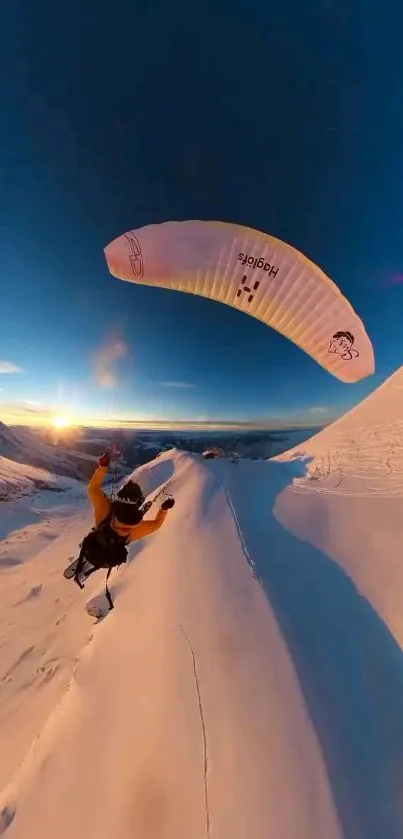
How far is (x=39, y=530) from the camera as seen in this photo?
1884cm

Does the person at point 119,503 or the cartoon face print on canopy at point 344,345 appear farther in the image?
the cartoon face print on canopy at point 344,345

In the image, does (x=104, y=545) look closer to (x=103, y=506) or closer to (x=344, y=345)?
(x=103, y=506)

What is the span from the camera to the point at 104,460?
5062 mm

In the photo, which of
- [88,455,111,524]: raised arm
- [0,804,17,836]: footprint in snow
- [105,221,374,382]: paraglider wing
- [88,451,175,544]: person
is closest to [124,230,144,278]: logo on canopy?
[105,221,374,382]: paraglider wing

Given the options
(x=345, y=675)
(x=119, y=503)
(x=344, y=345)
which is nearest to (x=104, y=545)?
(x=119, y=503)

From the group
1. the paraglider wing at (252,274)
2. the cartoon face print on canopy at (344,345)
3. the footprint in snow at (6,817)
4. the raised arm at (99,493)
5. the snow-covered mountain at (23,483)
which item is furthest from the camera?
the snow-covered mountain at (23,483)

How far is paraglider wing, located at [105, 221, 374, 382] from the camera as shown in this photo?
793cm

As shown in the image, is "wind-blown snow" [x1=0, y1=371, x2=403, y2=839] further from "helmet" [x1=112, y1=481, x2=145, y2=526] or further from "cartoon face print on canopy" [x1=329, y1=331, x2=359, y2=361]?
"cartoon face print on canopy" [x1=329, y1=331, x2=359, y2=361]

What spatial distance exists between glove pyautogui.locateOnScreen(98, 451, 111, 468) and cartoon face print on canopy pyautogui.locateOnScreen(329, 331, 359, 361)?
6.13 m

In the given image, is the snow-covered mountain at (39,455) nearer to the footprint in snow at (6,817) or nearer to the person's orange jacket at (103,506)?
the person's orange jacket at (103,506)

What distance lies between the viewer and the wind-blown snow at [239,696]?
3037 mm

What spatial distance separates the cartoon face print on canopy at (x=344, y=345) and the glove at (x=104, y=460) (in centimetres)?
613

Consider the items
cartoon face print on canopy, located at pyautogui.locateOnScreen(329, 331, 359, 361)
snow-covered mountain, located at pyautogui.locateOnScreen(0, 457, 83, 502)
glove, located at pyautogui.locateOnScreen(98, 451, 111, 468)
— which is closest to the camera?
glove, located at pyautogui.locateOnScreen(98, 451, 111, 468)

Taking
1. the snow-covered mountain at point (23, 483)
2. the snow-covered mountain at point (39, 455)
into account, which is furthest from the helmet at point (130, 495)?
the snow-covered mountain at point (39, 455)
